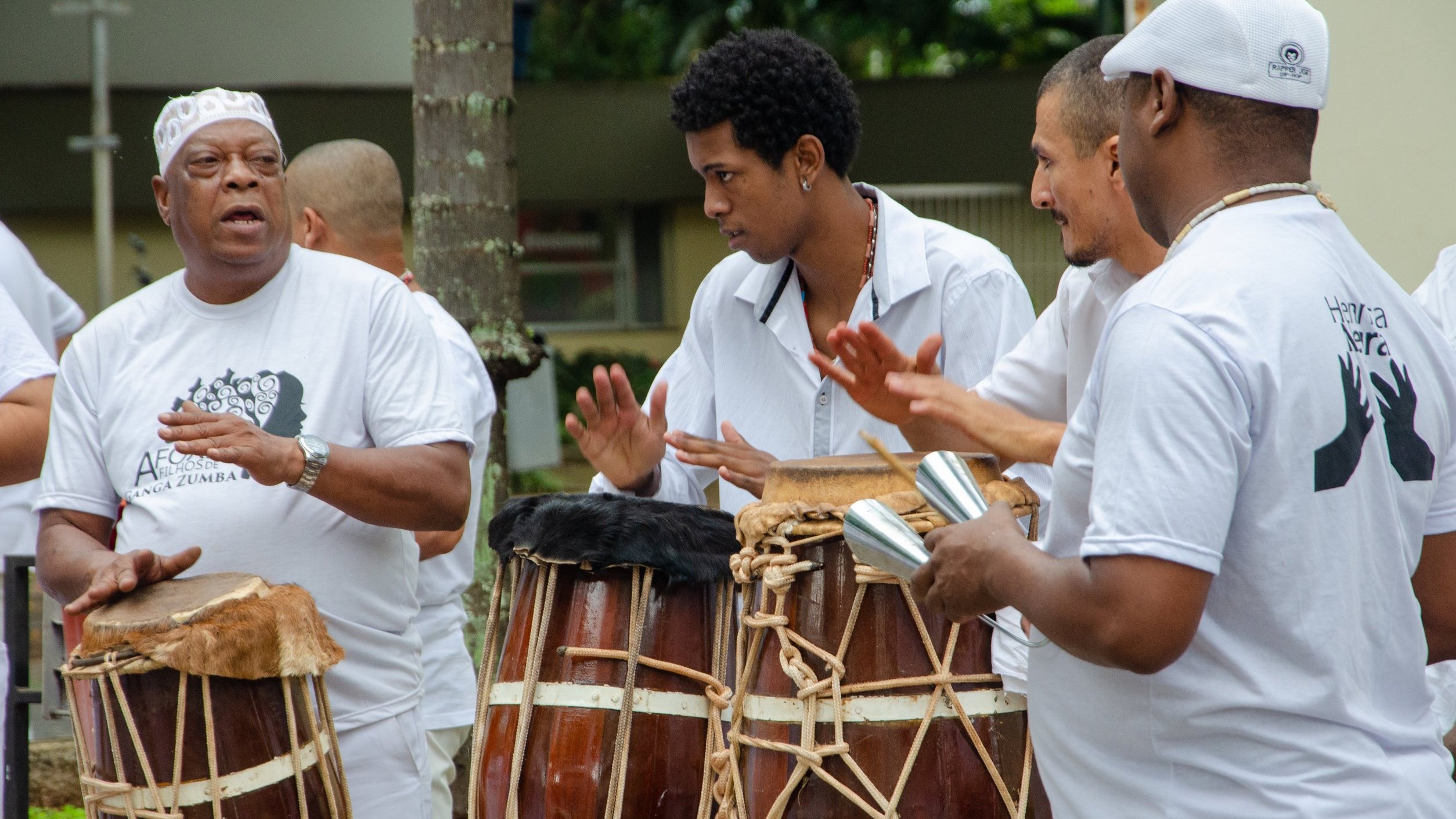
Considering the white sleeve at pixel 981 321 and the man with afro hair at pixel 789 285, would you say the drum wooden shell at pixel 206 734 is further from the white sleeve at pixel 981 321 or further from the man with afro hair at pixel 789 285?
the white sleeve at pixel 981 321

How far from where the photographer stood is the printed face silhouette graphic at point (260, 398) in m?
3.13

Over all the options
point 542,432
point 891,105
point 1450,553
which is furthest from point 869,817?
point 891,105

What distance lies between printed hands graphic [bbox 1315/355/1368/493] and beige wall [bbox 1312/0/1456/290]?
3827 millimetres

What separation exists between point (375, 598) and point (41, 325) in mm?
1939

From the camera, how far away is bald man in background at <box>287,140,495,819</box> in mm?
4250

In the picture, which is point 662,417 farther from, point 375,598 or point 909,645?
point 909,645

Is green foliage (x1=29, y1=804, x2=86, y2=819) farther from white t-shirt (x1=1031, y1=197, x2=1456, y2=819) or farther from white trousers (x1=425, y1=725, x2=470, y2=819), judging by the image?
white t-shirt (x1=1031, y1=197, x2=1456, y2=819)

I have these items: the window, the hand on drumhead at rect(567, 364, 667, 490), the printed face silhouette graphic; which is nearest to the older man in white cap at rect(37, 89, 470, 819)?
the printed face silhouette graphic

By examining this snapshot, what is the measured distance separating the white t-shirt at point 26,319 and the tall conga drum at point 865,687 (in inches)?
94.3

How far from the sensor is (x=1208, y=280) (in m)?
1.83

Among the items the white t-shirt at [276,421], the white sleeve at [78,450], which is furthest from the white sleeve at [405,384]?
the white sleeve at [78,450]

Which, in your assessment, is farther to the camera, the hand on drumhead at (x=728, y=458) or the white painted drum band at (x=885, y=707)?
the hand on drumhead at (x=728, y=458)

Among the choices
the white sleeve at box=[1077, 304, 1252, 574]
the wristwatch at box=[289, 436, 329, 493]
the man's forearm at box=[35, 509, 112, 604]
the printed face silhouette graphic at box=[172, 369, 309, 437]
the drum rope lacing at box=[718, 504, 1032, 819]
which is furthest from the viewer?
→ the printed face silhouette graphic at box=[172, 369, 309, 437]

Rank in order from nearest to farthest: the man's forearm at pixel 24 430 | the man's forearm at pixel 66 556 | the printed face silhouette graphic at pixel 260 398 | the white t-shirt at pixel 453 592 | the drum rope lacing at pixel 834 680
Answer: the drum rope lacing at pixel 834 680
the man's forearm at pixel 66 556
the printed face silhouette graphic at pixel 260 398
the man's forearm at pixel 24 430
the white t-shirt at pixel 453 592
